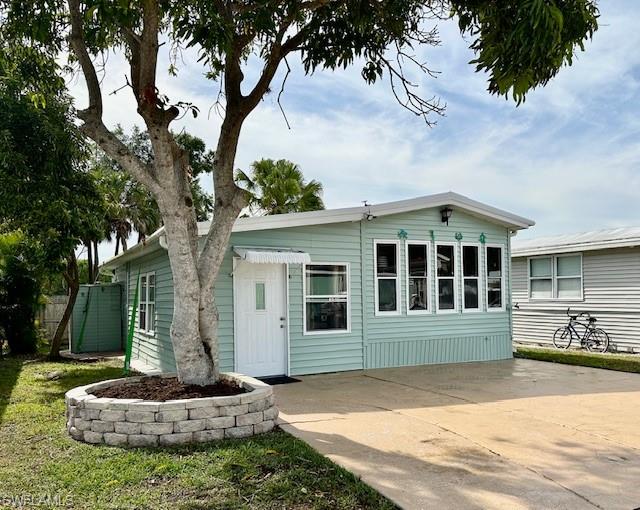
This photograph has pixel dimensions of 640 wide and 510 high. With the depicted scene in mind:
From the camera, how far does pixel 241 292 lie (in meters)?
8.71

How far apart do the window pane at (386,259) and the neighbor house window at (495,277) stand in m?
2.23

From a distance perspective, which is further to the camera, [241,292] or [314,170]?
[314,170]

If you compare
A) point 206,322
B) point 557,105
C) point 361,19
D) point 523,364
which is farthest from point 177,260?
point 557,105

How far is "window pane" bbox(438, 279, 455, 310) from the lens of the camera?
10523 mm

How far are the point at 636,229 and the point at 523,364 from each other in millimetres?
5096

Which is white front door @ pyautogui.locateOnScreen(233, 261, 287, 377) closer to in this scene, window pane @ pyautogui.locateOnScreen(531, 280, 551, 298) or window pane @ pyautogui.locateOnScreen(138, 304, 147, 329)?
window pane @ pyautogui.locateOnScreen(138, 304, 147, 329)

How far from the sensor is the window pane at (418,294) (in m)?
10.2

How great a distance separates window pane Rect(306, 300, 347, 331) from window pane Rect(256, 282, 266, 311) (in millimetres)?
825

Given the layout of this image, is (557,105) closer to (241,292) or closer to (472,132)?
(472,132)

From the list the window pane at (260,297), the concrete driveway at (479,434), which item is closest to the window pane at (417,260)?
the concrete driveway at (479,434)

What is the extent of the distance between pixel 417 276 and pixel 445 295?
2.54 ft

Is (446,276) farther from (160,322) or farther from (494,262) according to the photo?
(160,322)

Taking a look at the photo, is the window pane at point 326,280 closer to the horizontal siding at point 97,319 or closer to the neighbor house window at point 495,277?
the neighbor house window at point 495,277

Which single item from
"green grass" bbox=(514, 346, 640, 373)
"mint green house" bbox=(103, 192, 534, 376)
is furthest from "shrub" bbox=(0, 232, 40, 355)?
"green grass" bbox=(514, 346, 640, 373)
